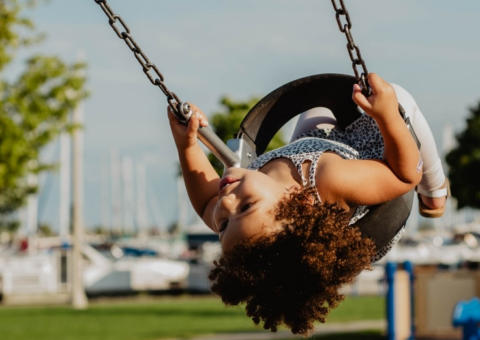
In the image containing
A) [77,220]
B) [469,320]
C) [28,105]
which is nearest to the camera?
[469,320]

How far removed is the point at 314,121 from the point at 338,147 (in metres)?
0.37

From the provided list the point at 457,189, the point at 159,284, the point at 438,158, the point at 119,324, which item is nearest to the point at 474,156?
the point at 457,189

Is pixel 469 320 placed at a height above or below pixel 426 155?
below

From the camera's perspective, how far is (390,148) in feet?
8.70

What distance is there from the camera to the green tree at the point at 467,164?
94.9ft

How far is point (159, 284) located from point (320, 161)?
2418cm

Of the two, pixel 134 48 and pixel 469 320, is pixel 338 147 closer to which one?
pixel 134 48

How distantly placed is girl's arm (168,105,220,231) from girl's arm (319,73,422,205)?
50 cm

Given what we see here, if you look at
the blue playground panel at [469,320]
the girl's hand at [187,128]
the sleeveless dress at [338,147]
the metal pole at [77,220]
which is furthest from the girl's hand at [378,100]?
the metal pole at [77,220]

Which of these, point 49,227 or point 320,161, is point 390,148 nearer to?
point 320,161

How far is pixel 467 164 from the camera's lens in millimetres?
29250

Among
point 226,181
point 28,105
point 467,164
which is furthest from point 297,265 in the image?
point 467,164

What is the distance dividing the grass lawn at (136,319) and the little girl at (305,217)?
12.7m

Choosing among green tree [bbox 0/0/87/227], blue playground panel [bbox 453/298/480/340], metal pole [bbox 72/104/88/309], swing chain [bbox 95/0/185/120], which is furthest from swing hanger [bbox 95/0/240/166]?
metal pole [bbox 72/104/88/309]
